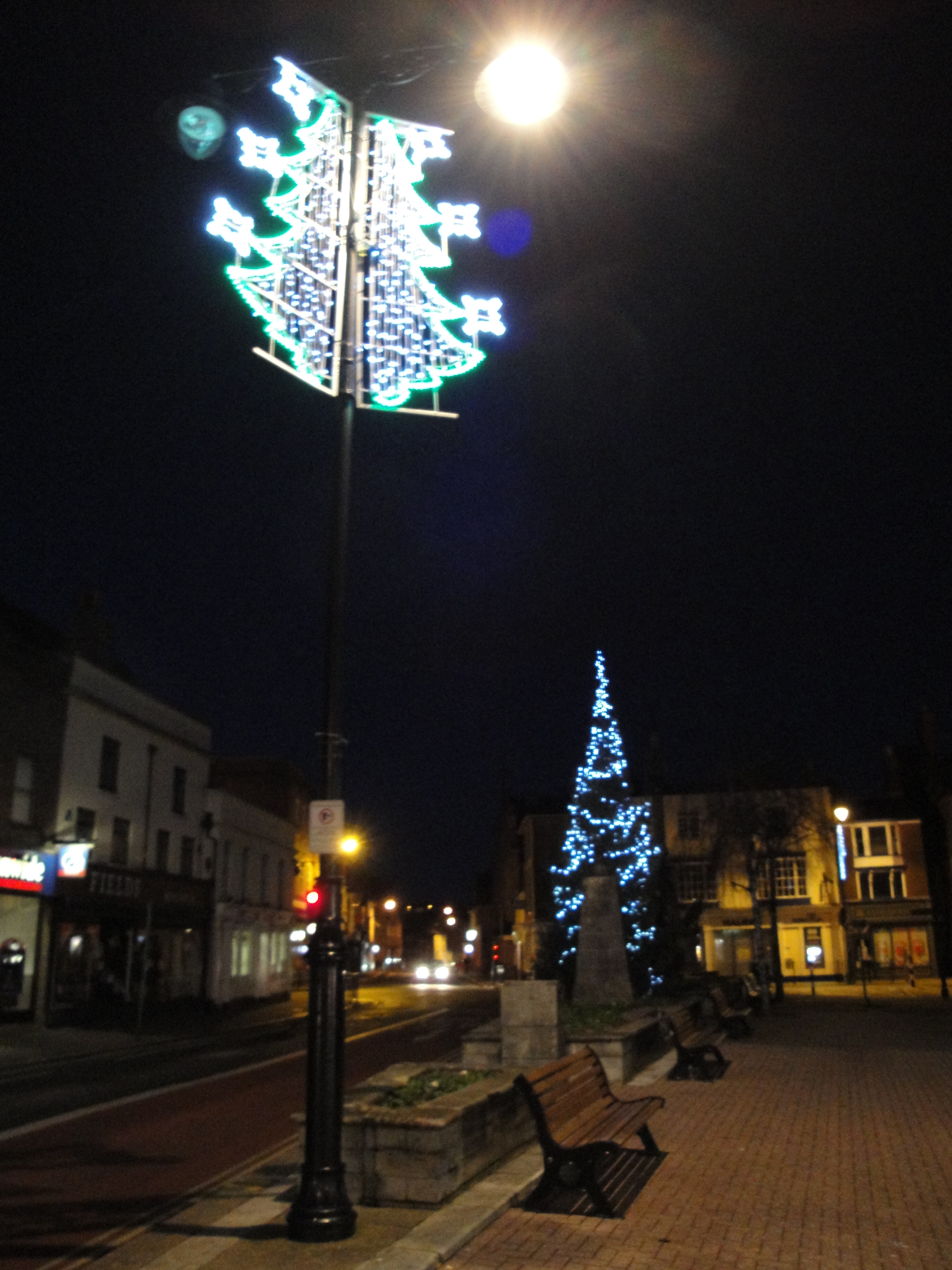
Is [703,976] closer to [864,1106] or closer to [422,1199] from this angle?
[864,1106]

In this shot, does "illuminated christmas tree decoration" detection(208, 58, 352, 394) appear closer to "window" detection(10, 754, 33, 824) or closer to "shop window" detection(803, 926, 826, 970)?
"window" detection(10, 754, 33, 824)

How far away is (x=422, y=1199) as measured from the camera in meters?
7.67

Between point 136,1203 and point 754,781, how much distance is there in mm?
34590

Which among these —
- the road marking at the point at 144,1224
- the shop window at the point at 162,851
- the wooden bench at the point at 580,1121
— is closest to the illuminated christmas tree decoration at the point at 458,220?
the wooden bench at the point at 580,1121

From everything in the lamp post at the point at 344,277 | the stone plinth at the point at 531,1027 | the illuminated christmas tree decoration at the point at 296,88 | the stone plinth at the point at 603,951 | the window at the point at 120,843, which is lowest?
the stone plinth at the point at 531,1027

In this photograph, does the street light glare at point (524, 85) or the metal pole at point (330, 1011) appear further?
the street light glare at point (524, 85)

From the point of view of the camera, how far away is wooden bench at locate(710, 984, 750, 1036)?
19484mm

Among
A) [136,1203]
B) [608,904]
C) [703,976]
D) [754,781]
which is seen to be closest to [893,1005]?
[703,976]

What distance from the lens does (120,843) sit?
3403 cm

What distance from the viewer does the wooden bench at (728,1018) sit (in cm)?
1948

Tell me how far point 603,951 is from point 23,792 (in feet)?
54.5

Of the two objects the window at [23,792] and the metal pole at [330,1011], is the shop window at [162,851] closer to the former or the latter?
the window at [23,792]

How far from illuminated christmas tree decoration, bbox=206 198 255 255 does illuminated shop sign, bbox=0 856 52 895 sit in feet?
70.9

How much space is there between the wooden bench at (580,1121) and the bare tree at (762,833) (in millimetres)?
23193
